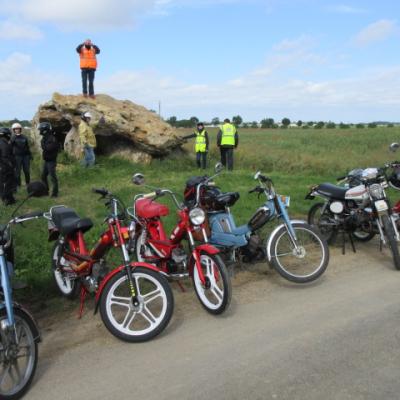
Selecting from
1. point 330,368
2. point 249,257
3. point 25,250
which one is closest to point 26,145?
point 25,250

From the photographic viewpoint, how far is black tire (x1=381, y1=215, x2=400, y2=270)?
585 centimetres

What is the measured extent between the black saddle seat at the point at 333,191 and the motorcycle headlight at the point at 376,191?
61cm

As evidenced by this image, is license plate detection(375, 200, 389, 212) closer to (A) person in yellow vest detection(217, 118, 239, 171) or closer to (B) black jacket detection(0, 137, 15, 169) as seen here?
(B) black jacket detection(0, 137, 15, 169)

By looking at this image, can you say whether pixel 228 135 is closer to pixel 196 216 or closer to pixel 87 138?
pixel 87 138

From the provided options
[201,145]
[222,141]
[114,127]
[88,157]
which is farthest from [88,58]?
[222,141]

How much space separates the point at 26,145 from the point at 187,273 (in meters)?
8.27

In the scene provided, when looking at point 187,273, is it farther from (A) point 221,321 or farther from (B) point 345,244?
(B) point 345,244

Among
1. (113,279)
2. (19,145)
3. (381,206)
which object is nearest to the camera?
(113,279)

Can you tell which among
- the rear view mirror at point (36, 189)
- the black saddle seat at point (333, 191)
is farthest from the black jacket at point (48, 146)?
the rear view mirror at point (36, 189)

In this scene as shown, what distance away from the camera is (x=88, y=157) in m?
13.9

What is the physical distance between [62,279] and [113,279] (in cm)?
152

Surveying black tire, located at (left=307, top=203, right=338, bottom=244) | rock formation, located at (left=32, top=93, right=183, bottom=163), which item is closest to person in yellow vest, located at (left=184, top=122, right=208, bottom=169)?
rock formation, located at (left=32, top=93, right=183, bottom=163)

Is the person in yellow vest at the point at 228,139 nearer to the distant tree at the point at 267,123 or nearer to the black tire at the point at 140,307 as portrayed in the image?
the black tire at the point at 140,307

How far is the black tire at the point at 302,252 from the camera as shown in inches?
210
